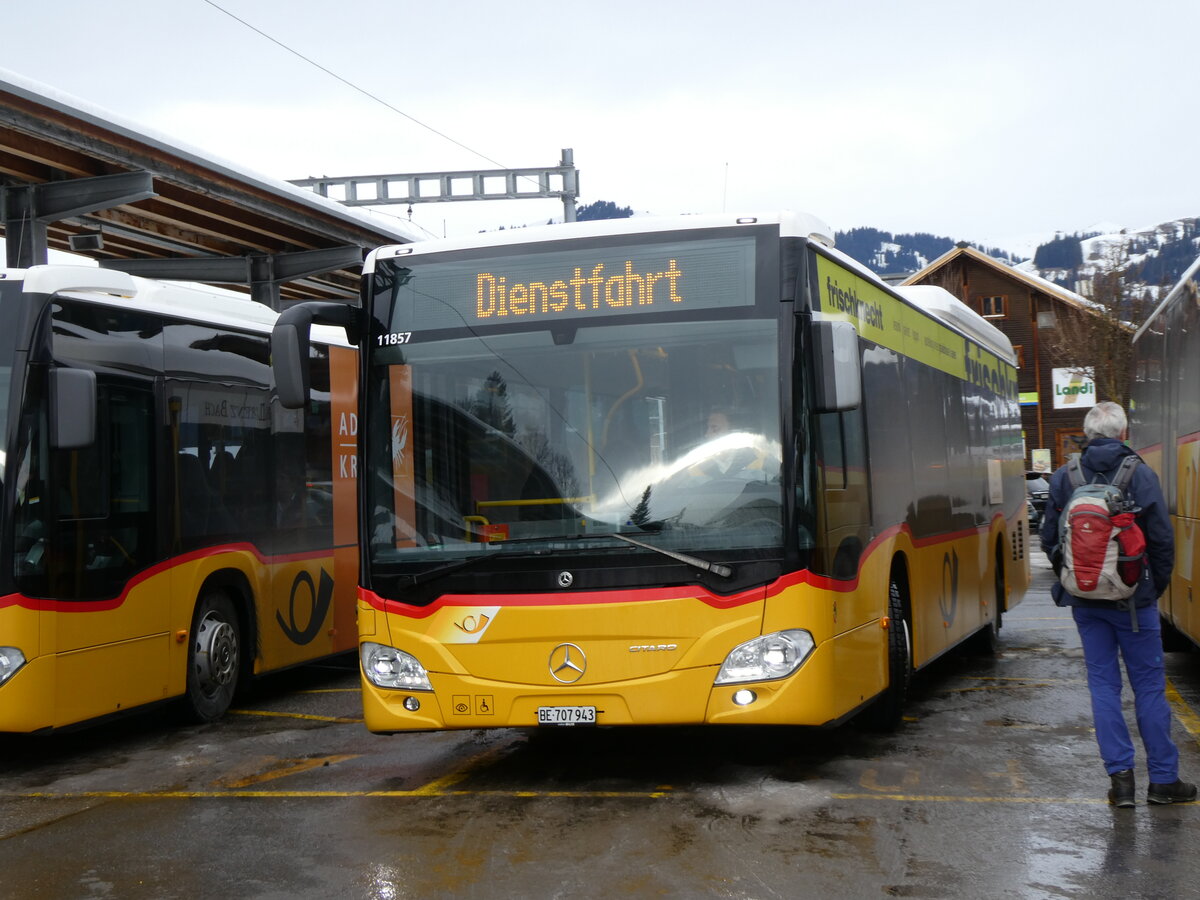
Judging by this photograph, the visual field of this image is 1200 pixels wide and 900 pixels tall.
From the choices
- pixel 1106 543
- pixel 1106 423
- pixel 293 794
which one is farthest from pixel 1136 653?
pixel 293 794

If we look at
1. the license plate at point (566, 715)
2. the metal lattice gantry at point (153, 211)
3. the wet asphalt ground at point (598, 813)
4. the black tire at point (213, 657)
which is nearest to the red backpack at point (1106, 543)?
the wet asphalt ground at point (598, 813)

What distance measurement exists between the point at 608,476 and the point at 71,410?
317cm

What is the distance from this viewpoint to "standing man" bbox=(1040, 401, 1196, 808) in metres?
6.82

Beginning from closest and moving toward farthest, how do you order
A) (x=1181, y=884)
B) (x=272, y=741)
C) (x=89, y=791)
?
1. (x=1181, y=884)
2. (x=89, y=791)
3. (x=272, y=741)

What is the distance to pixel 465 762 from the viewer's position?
8.52 meters

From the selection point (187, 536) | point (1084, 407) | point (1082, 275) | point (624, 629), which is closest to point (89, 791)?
point (187, 536)

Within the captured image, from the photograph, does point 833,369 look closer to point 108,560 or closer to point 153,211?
point 108,560

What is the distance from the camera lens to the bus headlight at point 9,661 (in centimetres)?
842

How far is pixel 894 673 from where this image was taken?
8.84m

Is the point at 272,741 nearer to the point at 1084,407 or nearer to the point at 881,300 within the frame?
the point at 881,300

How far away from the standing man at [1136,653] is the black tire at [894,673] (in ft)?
6.37

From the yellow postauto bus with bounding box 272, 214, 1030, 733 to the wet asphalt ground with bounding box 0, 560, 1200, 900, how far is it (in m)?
0.50

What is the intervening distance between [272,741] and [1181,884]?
5907 mm

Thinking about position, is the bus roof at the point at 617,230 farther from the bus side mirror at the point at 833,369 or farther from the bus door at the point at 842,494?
the bus door at the point at 842,494
